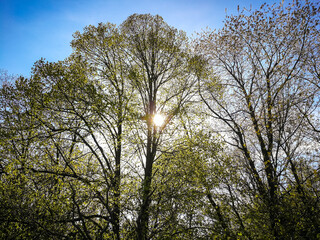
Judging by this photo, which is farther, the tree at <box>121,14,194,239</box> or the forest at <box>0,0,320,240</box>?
the tree at <box>121,14,194,239</box>

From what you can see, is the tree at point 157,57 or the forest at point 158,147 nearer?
the forest at point 158,147

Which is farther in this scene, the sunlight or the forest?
the sunlight

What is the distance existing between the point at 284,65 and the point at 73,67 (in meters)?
9.26

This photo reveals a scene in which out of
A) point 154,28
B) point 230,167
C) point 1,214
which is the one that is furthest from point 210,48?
point 1,214

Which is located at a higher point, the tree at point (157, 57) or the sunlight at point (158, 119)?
the tree at point (157, 57)

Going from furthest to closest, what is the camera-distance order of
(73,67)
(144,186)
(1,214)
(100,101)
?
(73,67) → (100,101) → (144,186) → (1,214)

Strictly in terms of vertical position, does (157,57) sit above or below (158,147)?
above

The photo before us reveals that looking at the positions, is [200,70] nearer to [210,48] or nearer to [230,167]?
[210,48]

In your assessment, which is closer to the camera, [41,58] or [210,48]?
[41,58]

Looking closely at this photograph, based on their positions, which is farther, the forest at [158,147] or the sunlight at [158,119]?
the sunlight at [158,119]

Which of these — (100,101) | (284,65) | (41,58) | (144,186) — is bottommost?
(144,186)

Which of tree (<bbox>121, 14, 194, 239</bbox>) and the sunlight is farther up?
tree (<bbox>121, 14, 194, 239</bbox>)

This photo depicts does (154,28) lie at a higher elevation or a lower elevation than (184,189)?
higher

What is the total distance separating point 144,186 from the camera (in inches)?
251
